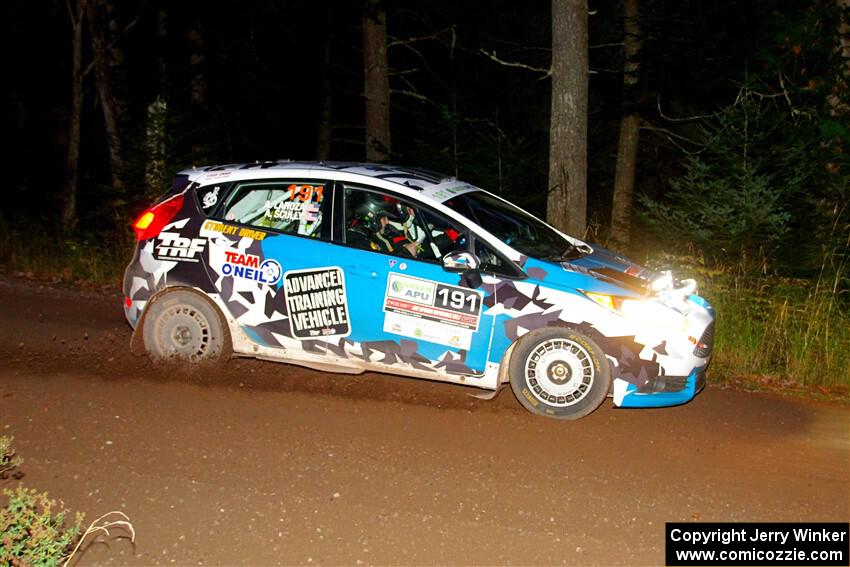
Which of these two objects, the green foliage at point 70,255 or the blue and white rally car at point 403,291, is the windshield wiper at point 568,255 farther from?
the green foliage at point 70,255

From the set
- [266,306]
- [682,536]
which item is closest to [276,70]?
[266,306]

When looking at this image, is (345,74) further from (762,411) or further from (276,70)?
(762,411)

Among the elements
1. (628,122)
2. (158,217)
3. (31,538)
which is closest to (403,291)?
(158,217)

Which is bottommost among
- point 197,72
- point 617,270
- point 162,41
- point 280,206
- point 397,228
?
point 617,270

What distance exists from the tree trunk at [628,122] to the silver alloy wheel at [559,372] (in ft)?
29.7

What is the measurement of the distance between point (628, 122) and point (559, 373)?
13040 millimetres

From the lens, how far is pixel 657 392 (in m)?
7.18

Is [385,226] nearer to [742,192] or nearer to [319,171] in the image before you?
[319,171]

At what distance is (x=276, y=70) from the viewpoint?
2558 centimetres

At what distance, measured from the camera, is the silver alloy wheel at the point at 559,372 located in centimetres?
721

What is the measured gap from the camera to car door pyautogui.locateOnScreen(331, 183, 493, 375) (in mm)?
7363

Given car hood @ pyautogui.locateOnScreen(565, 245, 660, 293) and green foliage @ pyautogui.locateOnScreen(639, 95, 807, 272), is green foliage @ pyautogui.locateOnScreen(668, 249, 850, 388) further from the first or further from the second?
car hood @ pyautogui.locateOnScreen(565, 245, 660, 293)

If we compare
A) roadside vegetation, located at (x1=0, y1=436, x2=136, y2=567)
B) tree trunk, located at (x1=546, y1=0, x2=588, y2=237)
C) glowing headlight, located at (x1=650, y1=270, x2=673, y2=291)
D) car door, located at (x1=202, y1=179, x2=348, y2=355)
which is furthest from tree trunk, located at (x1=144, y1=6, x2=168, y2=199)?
roadside vegetation, located at (x1=0, y1=436, x2=136, y2=567)

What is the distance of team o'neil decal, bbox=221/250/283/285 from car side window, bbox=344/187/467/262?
70 cm
